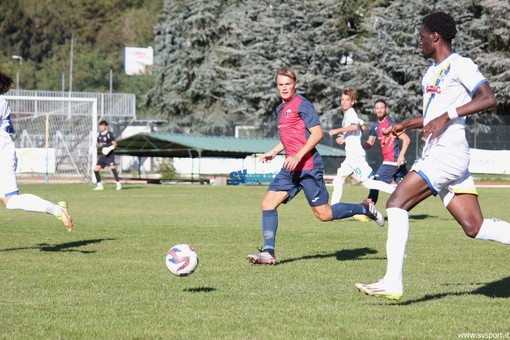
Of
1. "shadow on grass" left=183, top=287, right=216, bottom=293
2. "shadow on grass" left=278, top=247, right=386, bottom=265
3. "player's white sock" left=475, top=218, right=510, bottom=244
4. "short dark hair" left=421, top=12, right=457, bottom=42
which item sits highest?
"short dark hair" left=421, top=12, right=457, bottom=42

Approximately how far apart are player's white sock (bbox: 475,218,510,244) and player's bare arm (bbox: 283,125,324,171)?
8.44ft

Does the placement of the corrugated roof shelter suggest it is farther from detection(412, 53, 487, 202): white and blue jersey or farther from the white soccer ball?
detection(412, 53, 487, 202): white and blue jersey

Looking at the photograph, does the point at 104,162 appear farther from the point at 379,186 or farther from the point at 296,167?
the point at 296,167

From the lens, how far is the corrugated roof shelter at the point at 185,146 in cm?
3725

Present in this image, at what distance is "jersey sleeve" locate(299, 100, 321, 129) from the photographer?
10289 mm

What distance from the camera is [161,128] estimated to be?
61594 millimetres

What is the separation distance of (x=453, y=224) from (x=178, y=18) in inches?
2041

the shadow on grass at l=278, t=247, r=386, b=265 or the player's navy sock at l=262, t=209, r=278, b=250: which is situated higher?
the player's navy sock at l=262, t=209, r=278, b=250

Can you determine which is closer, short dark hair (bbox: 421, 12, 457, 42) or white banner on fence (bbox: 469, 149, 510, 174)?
short dark hair (bbox: 421, 12, 457, 42)

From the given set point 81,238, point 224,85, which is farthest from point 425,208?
point 224,85

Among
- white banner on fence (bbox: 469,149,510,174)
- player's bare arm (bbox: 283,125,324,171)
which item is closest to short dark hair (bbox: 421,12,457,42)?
player's bare arm (bbox: 283,125,324,171)

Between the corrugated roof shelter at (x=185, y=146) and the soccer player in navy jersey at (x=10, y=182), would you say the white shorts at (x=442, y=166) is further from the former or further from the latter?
the corrugated roof shelter at (x=185, y=146)

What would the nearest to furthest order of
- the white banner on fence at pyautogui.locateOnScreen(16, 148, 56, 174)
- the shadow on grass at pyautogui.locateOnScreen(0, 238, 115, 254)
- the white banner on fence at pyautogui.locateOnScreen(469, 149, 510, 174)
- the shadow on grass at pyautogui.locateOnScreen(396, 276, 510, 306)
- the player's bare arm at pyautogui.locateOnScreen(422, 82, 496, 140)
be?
the player's bare arm at pyautogui.locateOnScreen(422, 82, 496, 140) → the shadow on grass at pyautogui.locateOnScreen(396, 276, 510, 306) → the shadow on grass at pyautogui.locateOnScreen(0, 238, 115, 254) → the white banner on fence at pyautogui.locateOnScreen(16, 148, 56, 174) → the white banner on fence at pyautogui.locateOnScreen(469, 149, 510, 174)

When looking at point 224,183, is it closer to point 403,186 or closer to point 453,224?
point 453,224
